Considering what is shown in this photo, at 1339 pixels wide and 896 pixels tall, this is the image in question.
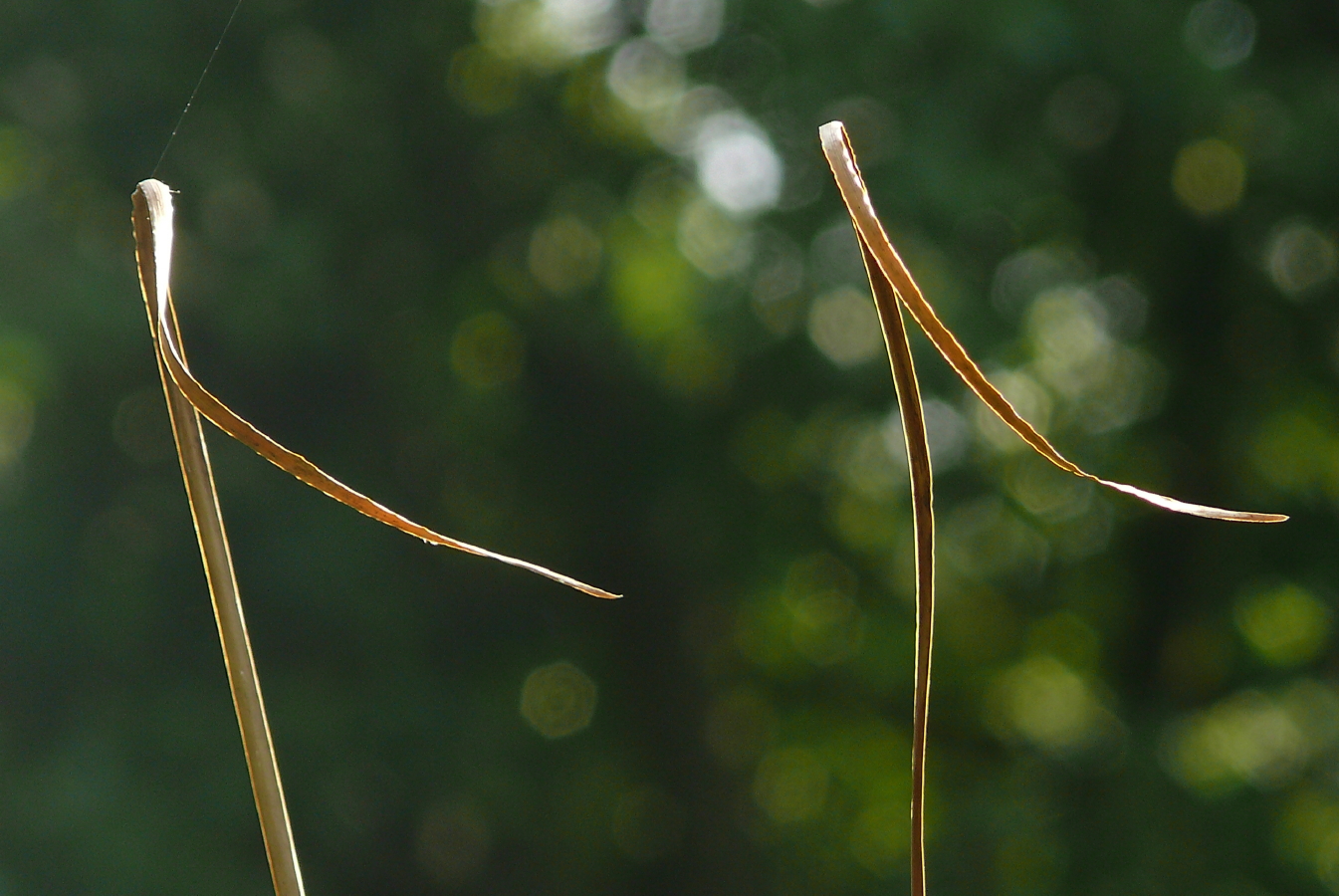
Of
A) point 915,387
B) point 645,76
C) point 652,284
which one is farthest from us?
point 645,76

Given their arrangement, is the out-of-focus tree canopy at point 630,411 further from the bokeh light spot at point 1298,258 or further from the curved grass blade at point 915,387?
the curved grass blade at point 915,387

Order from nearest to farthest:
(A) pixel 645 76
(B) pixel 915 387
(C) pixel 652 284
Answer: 1. (B) pixel 915 387
2. (C) pixel 652 284
3. (A) pixel 645 76

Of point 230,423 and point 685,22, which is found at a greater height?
point 685,22

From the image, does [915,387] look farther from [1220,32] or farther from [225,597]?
[1220,32]

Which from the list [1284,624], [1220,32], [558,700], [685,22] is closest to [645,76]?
[685,22]

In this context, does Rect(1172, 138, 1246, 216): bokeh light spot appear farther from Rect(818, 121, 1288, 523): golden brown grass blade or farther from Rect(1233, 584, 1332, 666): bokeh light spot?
Rect(818, 121, 1288, 523): golden brown grass blade

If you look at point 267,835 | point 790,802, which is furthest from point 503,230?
point 267,835
